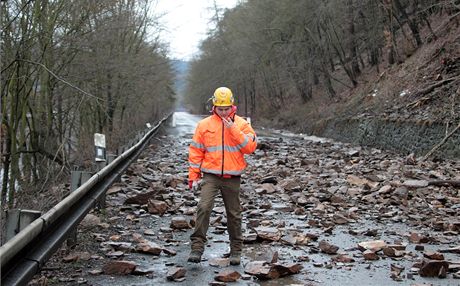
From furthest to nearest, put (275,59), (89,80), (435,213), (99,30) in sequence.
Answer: (275,59)
(89,80)
(99,30)
(435,213)

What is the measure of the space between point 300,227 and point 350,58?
105ft

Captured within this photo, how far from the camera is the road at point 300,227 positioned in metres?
5.60

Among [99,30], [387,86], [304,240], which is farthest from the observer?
[387,86]

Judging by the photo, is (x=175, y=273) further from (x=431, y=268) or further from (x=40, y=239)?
(x=431, y=268)

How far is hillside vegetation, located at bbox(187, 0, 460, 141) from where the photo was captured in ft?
72.4

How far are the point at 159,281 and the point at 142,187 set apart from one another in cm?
616

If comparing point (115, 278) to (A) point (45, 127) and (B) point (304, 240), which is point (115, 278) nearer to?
(B) point (304, 240)

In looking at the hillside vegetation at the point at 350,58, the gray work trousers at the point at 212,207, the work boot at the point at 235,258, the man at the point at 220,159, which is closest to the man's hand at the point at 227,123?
the man at the point at 220,159

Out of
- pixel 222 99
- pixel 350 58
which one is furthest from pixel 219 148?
pixel 350 58

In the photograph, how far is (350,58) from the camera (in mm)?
38375

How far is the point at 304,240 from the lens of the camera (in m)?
7.04

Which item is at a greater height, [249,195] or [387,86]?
[387,86]

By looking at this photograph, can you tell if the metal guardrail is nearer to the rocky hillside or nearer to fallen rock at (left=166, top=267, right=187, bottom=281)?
fallen rock at (left=166, top=267, right=187, bottom=281)

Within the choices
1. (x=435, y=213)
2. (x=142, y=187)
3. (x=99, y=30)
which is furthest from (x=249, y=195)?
(x=99, y=30)
